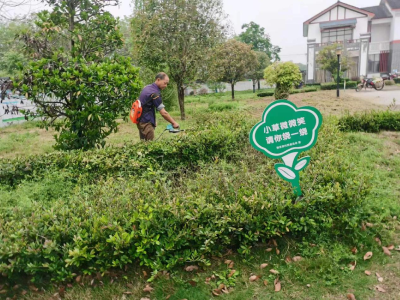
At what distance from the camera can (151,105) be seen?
18.3 ft

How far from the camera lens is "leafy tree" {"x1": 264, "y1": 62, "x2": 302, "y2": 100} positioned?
1479cm

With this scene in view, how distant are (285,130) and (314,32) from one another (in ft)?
96.5

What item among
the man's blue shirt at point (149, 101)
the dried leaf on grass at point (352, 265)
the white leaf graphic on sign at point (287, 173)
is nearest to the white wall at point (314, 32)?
the man's blue shirt at point (149, 101)

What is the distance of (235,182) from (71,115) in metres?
2.99

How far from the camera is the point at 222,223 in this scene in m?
2.96

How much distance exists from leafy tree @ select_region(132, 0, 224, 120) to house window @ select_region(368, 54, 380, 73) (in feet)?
74.1

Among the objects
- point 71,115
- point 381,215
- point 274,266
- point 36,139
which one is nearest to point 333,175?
point 381,215

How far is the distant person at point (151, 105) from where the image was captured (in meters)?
5.43

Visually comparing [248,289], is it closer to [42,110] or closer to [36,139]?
[42,110]

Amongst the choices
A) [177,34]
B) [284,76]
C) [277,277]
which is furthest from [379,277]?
[284,76]

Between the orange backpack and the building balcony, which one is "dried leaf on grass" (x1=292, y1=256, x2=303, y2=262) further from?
the building balcony

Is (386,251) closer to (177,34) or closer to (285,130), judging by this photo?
(285,130)

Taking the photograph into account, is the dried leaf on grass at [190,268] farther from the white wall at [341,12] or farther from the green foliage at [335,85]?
the white wall at [341,12]

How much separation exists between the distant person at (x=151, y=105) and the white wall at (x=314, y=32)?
89.7 feet
